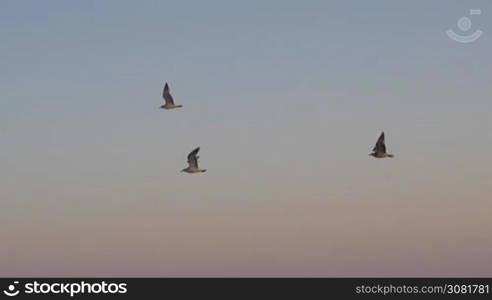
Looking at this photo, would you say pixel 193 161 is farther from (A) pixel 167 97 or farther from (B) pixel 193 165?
(A) pixel 167 97

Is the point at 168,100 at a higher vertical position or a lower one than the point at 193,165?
higher

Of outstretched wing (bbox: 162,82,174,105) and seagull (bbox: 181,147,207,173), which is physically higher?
outstretched wing (bbox: 162,82,174,105)

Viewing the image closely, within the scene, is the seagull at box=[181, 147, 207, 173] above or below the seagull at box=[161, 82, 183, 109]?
below

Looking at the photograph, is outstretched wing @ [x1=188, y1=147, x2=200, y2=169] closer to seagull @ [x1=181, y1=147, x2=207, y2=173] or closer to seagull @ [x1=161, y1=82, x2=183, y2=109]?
seagull @ [x1=181, y1=147, x2=207, y2=173]

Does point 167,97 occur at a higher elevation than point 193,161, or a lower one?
higher

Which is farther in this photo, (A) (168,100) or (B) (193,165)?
(A) (168,100)

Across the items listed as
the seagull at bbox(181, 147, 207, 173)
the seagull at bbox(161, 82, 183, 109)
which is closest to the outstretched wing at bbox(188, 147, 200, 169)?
the seagull at bbox(181, 147, 207, 173)

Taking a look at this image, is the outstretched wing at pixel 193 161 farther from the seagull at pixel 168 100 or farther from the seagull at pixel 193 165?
the seagull at pixel 168 100

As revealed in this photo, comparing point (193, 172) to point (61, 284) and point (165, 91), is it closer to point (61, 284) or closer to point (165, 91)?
point (165, 91)

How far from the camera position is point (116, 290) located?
82.6 metres

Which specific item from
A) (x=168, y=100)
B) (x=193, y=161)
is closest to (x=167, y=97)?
(x=168, y=100)

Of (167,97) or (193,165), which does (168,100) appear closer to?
(167,97)

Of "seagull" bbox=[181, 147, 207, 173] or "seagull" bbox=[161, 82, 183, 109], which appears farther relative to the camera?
"seagull" bbox=[161, 82, 183, 109]

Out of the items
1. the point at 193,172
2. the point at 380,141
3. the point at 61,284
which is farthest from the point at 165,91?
the point at 61,284
